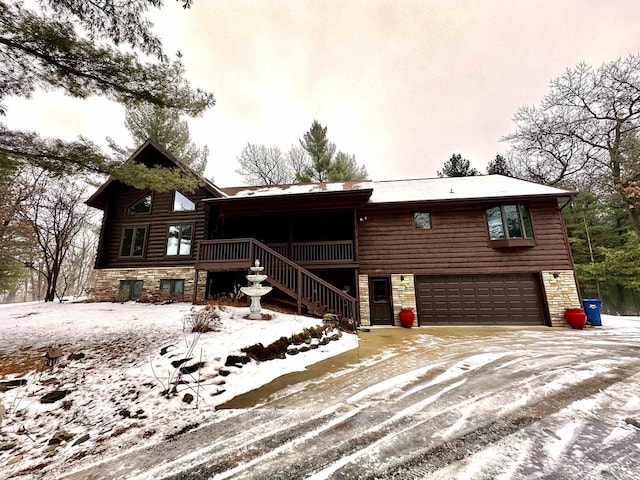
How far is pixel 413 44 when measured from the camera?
13.2 metres

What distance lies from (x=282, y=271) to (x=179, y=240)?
6.09 metres

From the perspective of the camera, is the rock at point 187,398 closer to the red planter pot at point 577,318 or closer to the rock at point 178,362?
the rock at point 178,362

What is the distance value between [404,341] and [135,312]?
24.0ft

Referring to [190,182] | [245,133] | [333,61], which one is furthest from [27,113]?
[245,133]

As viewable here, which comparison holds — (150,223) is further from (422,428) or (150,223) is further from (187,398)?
(422,428)

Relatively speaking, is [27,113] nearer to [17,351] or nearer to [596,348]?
[17,351]

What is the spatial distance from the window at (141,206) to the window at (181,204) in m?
1.48

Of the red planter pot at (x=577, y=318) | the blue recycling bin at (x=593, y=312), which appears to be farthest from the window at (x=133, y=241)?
the blue recycling bin at (x=593, y=312)

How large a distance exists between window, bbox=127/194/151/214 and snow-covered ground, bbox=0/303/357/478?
6978 millimetres

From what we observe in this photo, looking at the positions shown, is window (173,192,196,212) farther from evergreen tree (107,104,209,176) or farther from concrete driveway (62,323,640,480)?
concrete driveway (62,323,640,480)

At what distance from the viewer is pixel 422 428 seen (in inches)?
88.0

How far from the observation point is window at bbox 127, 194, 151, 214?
463 inches

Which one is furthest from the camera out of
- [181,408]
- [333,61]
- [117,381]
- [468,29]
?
[333,61]

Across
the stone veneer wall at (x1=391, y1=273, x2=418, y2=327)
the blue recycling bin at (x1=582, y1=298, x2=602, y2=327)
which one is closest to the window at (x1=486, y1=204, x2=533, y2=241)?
the blue recycling bin at (x1=582, y1=298, x2=602, y2=327)
